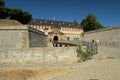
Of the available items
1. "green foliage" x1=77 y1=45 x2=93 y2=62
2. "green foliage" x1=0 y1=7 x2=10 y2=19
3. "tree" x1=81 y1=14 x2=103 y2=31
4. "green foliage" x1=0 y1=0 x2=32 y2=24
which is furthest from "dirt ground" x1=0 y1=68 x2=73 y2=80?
"tree" x1=81 y1=14 x2=103 y2=31

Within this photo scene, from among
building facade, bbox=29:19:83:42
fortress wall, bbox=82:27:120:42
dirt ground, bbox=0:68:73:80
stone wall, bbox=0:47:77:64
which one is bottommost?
dirt ground, bbox=0:68:73:80

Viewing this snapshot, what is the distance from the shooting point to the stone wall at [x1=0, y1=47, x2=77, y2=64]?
2111cm

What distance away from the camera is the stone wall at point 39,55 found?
69.3 ft

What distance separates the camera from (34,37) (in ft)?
97.2

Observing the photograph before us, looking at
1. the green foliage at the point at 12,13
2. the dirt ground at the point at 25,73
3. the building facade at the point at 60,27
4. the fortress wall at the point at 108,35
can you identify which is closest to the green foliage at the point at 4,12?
the green foliage at the point at 12,13

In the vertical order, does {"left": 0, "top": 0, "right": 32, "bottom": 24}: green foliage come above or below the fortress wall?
above

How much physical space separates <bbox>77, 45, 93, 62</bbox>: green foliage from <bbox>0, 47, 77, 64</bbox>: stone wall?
69 centimetres

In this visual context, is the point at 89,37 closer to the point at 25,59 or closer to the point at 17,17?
the point at 17,17

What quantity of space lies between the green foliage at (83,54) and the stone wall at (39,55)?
69 centimetres

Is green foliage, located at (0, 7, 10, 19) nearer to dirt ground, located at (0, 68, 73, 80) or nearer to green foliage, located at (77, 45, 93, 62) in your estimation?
green foliage, located at (77, 45, 93, 62)

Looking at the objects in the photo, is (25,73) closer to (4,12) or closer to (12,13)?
(4,12)

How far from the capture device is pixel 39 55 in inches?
843

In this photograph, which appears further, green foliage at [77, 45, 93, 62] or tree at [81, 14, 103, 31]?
tree at [81, 14, 103, 31]

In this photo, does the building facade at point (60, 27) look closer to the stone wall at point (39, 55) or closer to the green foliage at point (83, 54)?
the stone wall at point (39, 55)
